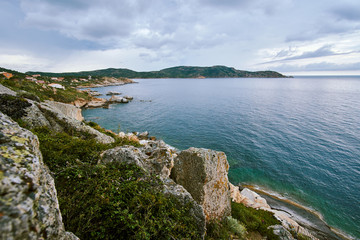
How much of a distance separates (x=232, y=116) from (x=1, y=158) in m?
44.3

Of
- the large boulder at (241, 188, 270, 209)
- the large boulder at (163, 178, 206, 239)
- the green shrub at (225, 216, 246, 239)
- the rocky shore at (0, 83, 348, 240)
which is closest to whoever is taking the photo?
the rocky shore at (0, 83, 348, 240)

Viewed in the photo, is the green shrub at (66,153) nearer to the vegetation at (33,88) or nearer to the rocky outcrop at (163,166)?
the rocky outcrop at (163,166)

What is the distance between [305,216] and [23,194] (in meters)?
22.1

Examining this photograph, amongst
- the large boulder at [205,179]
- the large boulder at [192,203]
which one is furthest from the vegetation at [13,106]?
the large boulder at [192,203]

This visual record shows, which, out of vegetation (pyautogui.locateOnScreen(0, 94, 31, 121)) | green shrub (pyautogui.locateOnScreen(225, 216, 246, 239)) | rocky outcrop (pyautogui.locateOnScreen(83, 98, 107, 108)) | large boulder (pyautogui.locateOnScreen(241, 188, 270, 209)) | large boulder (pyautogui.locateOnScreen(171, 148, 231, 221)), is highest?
vegetation (pyautogui.locateOnScreen(0, 94, 31, 121))

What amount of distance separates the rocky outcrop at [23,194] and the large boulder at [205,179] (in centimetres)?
614

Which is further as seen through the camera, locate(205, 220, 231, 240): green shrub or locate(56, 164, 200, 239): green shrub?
locate(205, 220, 231, 240): green shrub

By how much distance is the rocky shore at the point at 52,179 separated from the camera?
2.10 meters

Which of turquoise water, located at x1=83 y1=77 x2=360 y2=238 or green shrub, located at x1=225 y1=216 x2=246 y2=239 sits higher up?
green shrub, located at x1=225 y1=216 x2=246 y2=239

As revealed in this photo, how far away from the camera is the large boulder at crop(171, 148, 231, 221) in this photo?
26.3 ft

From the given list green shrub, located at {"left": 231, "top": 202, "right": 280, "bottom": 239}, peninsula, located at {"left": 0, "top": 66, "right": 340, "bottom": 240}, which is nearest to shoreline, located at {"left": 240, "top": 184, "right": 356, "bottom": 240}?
peninsula, located at {"left": 0, "top": 66, "right": 340, "bottom": 240}

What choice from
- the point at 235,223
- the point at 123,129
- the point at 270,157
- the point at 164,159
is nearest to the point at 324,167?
the point at 270,157

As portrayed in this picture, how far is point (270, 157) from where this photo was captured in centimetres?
2366

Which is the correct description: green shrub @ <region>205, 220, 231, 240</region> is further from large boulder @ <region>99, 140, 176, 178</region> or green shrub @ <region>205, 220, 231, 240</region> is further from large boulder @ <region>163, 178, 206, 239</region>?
large boulder @ <region>99, 140, 176, 178</region>
